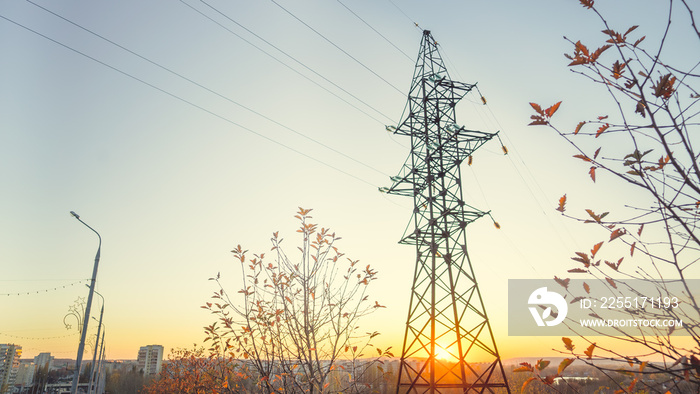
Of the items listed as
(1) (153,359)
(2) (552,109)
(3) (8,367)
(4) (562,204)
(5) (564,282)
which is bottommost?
(1) (153,359)

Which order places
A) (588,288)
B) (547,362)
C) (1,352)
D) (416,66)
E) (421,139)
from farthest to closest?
(1,352)
(416,66)
(421,139)
(588,288)
(547,362)

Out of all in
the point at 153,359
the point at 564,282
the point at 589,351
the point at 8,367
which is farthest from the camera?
the point at 153,359

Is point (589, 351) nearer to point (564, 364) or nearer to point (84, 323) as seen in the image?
point (564, 364)

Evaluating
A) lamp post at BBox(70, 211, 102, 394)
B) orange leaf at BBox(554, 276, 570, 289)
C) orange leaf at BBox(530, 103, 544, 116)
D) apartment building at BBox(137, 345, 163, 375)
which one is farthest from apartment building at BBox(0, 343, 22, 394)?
orange leaf at BBox(530, 103, 544, 116)

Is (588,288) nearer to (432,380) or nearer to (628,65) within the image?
(628,65)

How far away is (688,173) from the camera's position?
6.02 ft

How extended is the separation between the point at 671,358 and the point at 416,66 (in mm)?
14076

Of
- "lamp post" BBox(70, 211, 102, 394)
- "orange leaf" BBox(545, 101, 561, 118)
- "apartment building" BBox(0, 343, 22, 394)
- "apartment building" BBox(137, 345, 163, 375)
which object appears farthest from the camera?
"apartment building" BBox(137, 345, 163, 375)

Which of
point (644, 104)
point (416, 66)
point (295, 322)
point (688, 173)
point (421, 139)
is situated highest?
point (416, 66)

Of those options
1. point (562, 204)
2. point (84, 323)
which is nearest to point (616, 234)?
point (562, 204)

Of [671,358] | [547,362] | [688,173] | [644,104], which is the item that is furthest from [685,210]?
[547,362]

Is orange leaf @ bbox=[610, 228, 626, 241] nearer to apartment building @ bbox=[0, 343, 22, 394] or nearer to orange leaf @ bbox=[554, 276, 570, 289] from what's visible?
orange leaf @ bbox=[554, 276, 570, 289]

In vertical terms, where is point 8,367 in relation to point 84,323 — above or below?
below

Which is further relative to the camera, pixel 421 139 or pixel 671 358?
pixel 421 139
